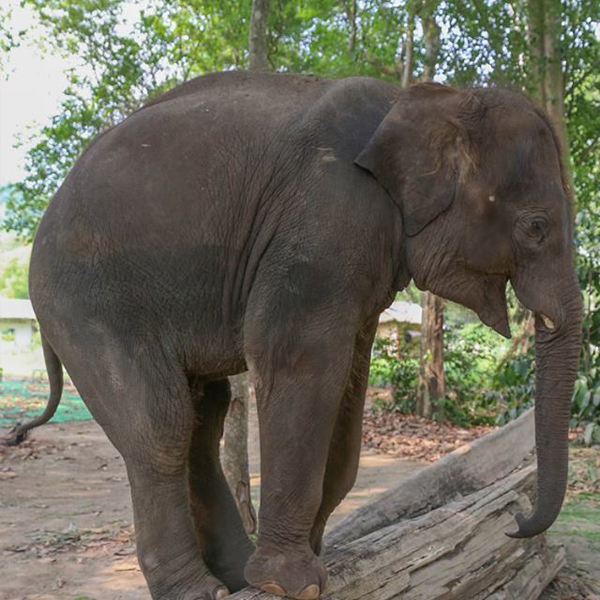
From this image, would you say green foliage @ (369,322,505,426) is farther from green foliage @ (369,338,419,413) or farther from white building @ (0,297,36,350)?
white building @ (0,297,36,350)

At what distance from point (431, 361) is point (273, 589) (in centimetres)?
942

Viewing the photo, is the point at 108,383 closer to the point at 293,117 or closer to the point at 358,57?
the point at 293,117

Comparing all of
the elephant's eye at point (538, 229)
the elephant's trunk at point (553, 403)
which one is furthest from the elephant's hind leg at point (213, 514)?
the elephant's eye at point (538, 229)

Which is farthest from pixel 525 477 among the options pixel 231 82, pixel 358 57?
pixel 358 57

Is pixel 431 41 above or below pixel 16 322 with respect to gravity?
above

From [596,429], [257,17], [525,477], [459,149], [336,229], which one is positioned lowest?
[596,429]

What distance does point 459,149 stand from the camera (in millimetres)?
2998

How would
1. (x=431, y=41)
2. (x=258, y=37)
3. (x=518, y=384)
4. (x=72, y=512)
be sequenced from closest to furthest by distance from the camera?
(x=258, y=37)
(x=72, y=512)
(x=518, y=384)
(x=431, y=41)

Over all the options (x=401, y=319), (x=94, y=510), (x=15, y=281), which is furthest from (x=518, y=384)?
(x=15, y=281)

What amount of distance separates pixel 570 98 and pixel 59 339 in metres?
11.1

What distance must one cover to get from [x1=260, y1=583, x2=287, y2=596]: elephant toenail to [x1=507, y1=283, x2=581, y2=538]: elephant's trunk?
884mm

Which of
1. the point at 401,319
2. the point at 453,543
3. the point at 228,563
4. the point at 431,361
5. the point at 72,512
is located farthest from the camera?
the point at 401,319

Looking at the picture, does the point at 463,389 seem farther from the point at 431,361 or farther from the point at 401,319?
the point at 401,319

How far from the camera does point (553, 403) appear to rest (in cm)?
304
